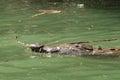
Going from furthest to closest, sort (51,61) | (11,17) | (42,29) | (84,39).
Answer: (11,17)
(42,29)
(84,39)
(51,61)

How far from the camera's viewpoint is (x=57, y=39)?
11.0m

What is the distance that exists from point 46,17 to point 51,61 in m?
7.80

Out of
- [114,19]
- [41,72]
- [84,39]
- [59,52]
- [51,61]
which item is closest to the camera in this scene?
[41,72]

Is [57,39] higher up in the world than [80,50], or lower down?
lower down

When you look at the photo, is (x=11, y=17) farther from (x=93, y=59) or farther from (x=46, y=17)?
(x=93, y=59)

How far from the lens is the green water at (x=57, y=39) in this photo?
7.50 m

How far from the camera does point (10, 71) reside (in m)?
7.76

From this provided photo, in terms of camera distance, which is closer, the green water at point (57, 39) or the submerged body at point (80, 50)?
the green water at point (57, 39)

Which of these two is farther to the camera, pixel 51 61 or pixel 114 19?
pixel 114 19

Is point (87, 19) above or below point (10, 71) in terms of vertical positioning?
below

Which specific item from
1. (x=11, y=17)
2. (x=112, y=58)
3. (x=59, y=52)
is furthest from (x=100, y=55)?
(x=11, y=17)

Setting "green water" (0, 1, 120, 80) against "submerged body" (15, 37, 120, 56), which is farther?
"submerged body" (15, 37, 120, 56)

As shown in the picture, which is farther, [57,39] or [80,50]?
[57,39]

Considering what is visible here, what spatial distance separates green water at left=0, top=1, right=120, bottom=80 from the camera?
7504 millimetres
